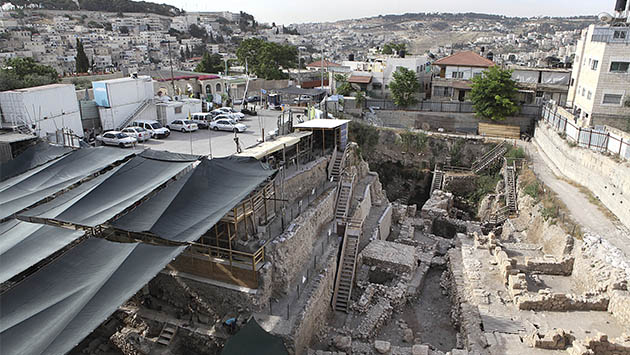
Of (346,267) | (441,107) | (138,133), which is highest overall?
(138,133)

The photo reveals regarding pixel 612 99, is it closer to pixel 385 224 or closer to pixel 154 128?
pixel 385 224

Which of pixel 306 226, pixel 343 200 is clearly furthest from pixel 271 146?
pixel 343 200

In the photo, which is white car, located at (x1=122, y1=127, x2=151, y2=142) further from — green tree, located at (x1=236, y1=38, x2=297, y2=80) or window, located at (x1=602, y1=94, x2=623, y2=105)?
window, located at (x1=602, y1=94, x2=623, y2=105)

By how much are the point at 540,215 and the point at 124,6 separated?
21300 cm

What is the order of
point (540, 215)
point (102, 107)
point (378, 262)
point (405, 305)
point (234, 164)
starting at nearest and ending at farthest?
point (234, 164), point (405, 305), point (378, 262), point (540, 215), point (102, 107)

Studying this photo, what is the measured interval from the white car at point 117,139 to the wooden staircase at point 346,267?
42.2 ft

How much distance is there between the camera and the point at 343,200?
74.5ft

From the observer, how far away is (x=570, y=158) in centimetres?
2748

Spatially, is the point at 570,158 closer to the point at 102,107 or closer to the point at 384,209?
the point at 384,209

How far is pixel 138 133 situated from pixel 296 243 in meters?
13.1

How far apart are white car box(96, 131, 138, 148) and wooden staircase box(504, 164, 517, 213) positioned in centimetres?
2404

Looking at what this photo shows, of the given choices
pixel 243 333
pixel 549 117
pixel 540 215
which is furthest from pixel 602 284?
pixel 549 117

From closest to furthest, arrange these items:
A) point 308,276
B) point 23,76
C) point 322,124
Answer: point 308,276, point 322,124, point 23,76

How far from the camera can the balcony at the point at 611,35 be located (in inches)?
1174
